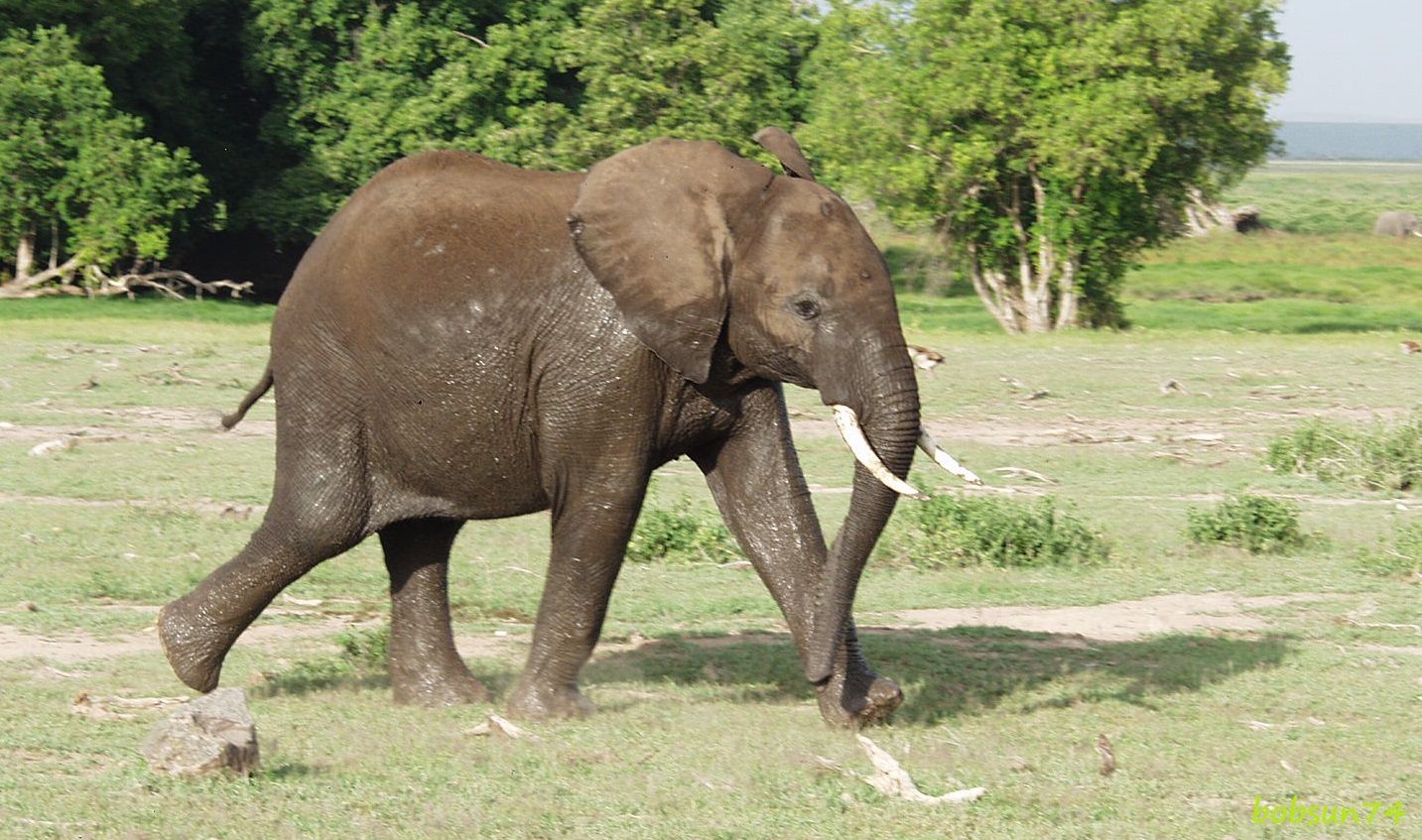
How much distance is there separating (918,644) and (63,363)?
518 inches

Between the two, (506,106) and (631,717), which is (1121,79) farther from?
(631,717)

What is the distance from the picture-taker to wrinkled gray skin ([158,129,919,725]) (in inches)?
262

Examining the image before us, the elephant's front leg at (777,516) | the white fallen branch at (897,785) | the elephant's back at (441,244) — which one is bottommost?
the white fallen branch at (897,785)

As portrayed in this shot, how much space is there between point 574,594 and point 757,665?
5.04 feet

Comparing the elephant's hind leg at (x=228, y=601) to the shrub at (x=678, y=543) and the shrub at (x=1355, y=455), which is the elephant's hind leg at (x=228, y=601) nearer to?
the shrub at (x=678, y=543)

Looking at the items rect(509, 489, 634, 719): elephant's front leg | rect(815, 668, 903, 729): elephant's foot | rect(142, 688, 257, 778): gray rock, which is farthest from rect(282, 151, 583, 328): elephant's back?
rect(815, 668, 903, 729): elephant's foot

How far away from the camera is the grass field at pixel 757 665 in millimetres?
5879

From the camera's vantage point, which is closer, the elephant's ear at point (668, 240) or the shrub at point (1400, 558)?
the elephant's ear at point (668, 240)

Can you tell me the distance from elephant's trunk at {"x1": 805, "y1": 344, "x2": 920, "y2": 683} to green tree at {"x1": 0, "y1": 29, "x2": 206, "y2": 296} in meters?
Result: 23.2

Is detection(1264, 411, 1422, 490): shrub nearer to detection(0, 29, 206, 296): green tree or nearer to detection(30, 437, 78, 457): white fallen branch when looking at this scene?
detection(30, 437, 78, 457): white fallen branch

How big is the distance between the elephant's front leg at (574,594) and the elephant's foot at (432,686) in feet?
1.57

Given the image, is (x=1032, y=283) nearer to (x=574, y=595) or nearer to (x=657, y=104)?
(x=657, y=104)

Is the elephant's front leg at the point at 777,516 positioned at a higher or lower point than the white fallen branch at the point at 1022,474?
higher

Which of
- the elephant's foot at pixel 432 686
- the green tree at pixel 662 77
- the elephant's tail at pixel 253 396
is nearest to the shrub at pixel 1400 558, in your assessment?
the elephant's foot at pixel 432 686
